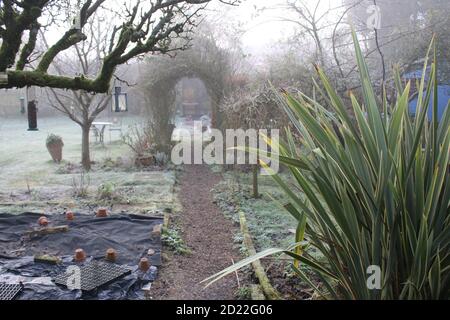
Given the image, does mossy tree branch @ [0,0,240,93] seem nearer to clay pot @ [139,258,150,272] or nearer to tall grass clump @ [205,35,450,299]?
clay pot @ [139,258,150,272]

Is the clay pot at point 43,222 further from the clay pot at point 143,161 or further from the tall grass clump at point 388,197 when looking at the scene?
the clay pot at point 143,161

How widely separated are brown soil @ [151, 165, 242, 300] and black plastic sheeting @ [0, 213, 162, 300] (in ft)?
0.44

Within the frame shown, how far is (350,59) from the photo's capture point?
5.54 metres

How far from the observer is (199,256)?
3.18 m

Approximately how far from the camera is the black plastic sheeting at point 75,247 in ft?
7.98

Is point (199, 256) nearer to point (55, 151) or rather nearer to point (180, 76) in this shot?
point (180, 76)

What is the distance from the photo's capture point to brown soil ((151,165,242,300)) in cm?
251

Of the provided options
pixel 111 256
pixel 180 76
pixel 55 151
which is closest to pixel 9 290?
pixel 111 256

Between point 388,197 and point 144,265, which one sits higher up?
point 388,197

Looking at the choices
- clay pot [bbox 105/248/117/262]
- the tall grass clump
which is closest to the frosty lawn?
clay pot [bbox 105/248/117/262]

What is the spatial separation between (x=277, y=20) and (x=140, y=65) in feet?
8.66

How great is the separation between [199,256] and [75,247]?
3.16 ft
